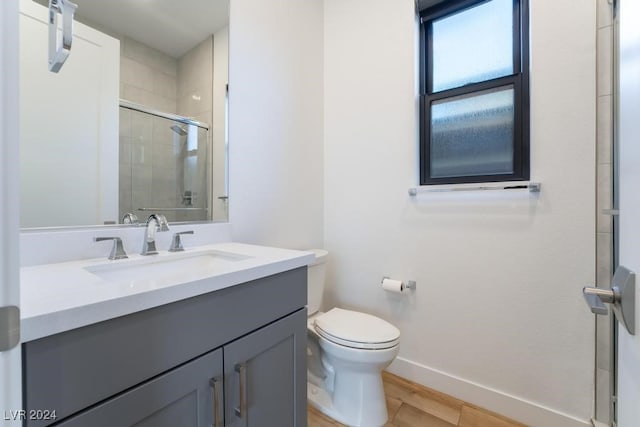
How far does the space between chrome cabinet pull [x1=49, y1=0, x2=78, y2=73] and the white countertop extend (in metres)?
0.58

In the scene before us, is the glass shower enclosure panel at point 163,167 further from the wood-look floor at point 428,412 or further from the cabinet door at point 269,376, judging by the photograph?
the wood-look floor at point 428,412

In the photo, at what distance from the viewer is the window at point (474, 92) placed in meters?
1.36

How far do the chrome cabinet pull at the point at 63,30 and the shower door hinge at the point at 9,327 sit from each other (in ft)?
2.31

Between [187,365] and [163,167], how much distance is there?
2.86 ft

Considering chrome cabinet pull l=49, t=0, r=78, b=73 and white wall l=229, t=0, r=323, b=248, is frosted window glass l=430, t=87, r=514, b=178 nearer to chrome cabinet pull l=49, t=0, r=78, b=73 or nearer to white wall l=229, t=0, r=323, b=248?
white wall l=229, t=0, r=323, b=248

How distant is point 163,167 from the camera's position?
4.00 ft

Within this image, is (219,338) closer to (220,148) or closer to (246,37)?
(220,148)

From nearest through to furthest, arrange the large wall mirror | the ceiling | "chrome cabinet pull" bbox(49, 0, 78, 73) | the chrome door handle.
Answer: the chrome door handle
"chrome cabinet pull" bbox(49, 0, 78, 73)
the large wall mirror
the ceiling

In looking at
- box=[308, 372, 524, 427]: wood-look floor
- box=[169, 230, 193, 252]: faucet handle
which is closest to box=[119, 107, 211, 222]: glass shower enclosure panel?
box=[169, 230, 193, 252]: faucet handle

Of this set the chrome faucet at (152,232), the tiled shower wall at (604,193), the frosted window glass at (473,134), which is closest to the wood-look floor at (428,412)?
the tiled shower wall at (604,193)

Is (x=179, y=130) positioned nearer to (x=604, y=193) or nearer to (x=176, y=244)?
(x=176, y=244)

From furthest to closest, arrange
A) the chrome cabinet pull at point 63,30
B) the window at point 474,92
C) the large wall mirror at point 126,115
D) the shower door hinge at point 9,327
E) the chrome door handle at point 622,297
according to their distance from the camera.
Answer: the window at point 474,92 < the large wall mirror at point 126,115 < the chrome cabinet pull at point 63,30 < the chrome door handle at point 622,297 < the shower door hinge at point 9,327

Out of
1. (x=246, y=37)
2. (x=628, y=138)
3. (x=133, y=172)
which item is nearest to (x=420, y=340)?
(x=628, y=138)

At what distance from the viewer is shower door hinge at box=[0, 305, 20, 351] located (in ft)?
0.98
